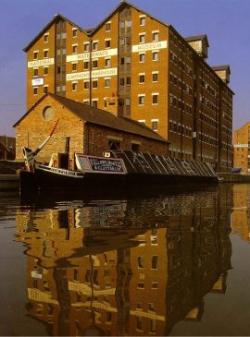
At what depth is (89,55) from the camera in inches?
2340

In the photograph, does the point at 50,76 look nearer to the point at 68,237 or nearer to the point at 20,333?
the point at 68,237

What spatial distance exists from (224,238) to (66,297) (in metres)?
5.60

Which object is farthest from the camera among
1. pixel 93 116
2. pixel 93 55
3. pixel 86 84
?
pixel 86 84

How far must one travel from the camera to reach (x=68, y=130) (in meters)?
35.0

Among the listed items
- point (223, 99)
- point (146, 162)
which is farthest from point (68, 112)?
point (223, 99)

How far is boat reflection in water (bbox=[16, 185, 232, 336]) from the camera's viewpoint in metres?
4.33

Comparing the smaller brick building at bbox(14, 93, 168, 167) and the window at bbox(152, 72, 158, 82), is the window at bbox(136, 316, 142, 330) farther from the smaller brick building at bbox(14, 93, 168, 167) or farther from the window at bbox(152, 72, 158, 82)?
the window at bbox(152, 72, 158, 82)

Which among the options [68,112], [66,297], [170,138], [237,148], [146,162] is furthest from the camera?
[237,148]

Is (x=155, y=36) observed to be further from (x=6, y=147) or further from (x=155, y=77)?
(x=6, y=147)

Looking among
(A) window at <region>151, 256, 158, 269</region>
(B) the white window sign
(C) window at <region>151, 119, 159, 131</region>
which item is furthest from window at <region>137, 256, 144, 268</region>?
(B) the white window sign

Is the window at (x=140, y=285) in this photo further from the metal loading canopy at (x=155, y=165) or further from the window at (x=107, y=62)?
A: the window at (x=107, y=62)

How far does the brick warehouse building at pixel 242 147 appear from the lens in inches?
5251

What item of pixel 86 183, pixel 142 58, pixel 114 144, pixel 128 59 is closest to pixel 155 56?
pixel 142 58

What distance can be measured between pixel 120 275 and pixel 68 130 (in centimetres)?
2979
